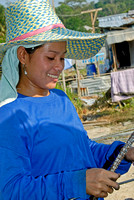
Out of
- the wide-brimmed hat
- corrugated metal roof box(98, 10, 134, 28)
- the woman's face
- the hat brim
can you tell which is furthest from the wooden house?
the woman's face

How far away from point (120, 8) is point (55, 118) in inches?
3129

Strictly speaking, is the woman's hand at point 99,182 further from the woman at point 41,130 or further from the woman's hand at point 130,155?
the woman's hand at point 130,155

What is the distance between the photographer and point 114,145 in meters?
1.45

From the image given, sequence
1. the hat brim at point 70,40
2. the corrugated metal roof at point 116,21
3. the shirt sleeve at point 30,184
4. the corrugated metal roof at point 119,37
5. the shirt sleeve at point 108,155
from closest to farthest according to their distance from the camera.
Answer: the shirt sleeve at point 30,184 → the hat brim at point 70,40 → the shirt sleeve at point 108,155 → the corrugated metal roof at point 119,37 → the corrugated metal roof at point 116,21

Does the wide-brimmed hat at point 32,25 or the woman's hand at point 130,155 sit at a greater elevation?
the wide-brimmed hat at point 32,25

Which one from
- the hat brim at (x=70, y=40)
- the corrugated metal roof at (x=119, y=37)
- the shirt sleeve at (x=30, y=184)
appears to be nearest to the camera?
the shirt sleeve at (x=30, y=184)

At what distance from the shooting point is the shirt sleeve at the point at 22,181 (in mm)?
1012

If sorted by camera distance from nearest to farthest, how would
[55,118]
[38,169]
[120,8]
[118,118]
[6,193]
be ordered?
[6,193] < [38,169] < [55,118] < [118,118] < [120,8]

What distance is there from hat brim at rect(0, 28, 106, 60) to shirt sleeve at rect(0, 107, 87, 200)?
0.49 metres

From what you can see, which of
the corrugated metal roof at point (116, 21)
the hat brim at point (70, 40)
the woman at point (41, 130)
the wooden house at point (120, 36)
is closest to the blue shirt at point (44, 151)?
the woman at point (41, 130)

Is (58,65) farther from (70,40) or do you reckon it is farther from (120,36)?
(120,36)

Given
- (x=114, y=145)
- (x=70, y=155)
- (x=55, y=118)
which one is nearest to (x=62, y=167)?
(x=70, y=155)

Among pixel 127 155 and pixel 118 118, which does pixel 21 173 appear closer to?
pixel 127 155

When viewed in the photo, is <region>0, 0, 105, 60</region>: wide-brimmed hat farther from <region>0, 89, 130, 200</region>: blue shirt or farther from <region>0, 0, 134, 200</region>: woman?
<region>0, 89, 130, 200</region>: blue shirt
